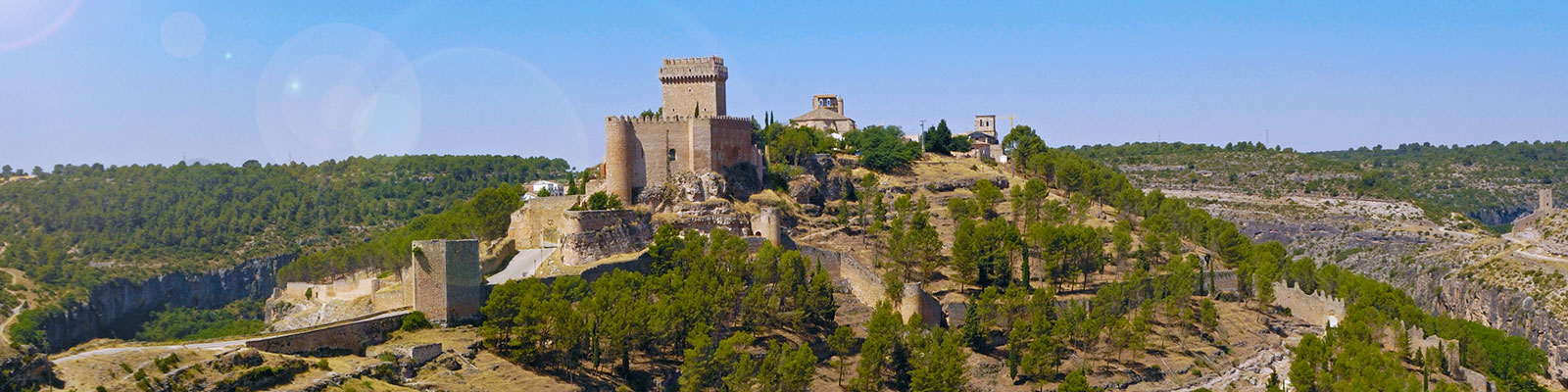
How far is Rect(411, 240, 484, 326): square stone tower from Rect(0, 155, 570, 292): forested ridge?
47670mm

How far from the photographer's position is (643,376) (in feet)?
149

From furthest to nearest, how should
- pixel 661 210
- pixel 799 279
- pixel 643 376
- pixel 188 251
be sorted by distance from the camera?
pixel 188 251 < pixel 661 210 < pixel 799 279 < pixel 643 376

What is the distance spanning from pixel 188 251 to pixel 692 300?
6068cm

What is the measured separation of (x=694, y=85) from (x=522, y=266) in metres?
11.2

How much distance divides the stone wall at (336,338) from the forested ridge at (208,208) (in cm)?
4845

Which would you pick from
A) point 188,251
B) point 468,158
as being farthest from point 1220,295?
point 468,158

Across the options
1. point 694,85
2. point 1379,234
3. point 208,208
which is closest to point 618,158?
point 694,85

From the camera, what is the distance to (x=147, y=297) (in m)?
88.8

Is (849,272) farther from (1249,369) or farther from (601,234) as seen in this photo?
(1249,369)

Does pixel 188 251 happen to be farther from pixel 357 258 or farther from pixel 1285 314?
pixel 1285 314

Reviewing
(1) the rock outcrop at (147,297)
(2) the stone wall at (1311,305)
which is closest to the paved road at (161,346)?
(1) the rock outcrop at (147,297)

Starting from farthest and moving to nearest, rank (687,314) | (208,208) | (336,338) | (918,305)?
(208,208), (918,305), (687,314), (336,338)

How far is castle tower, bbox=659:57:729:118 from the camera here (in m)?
58.6

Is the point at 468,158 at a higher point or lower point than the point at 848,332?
higher
